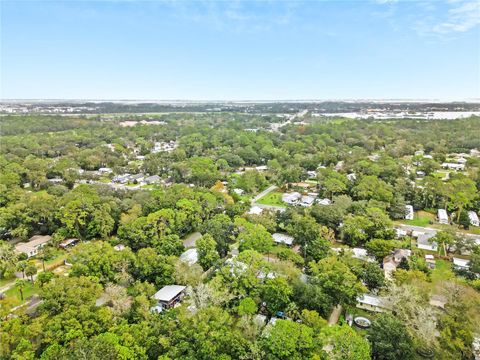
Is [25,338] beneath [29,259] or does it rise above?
above

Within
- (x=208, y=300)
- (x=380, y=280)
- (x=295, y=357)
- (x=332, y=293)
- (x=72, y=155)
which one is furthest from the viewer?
(x=72, y=155)

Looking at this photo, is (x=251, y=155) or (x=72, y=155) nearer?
(x=72, y=155)

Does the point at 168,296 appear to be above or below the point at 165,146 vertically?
below

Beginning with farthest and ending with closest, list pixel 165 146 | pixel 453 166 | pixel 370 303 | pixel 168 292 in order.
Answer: pixel 165 146 < pixel 453 166 < pixel 168 292 < pixel 370 303

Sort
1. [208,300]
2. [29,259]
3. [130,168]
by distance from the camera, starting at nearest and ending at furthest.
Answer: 1. [208,300]
2. [29,259]
3. [130,168]

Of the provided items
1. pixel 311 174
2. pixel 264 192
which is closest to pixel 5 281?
pixel 264 192

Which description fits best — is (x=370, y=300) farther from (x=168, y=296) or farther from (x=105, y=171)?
(x=105, y=171)

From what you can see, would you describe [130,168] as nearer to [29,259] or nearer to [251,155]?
[251,155]

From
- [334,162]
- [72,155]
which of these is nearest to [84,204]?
[72,155]

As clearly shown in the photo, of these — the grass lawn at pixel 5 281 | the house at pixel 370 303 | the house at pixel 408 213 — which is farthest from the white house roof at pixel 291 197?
the grass lawn at pixel 5 281
